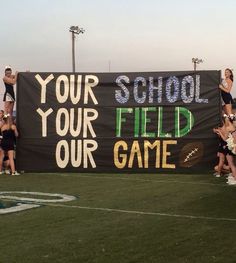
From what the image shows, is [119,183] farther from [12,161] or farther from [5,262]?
[5,262]

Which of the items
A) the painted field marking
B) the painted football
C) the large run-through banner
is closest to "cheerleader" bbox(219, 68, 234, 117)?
the large run-through banner

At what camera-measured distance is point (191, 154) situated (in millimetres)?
12461

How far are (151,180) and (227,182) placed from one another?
163 centimetres

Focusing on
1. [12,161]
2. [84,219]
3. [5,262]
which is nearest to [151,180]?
[12,161]

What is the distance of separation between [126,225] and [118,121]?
21.2ft

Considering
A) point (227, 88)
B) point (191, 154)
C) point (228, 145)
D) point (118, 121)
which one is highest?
point (227, 88)

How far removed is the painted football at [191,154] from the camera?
1244 cm

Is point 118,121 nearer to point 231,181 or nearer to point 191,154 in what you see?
point 191,154

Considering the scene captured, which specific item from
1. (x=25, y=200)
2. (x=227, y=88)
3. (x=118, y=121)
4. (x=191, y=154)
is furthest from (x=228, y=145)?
(x=25, y=200)

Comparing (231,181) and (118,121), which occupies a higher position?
(118,121)

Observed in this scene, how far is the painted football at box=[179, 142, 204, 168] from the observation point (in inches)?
490

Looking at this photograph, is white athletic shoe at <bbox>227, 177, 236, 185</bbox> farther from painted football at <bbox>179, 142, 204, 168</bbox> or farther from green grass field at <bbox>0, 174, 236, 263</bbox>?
painted football at <bbox>179, 142, 204, 168</bbox>

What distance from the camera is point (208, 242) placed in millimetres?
5562

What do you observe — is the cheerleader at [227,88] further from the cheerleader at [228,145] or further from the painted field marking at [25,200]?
the painted field marking at [25,200]
